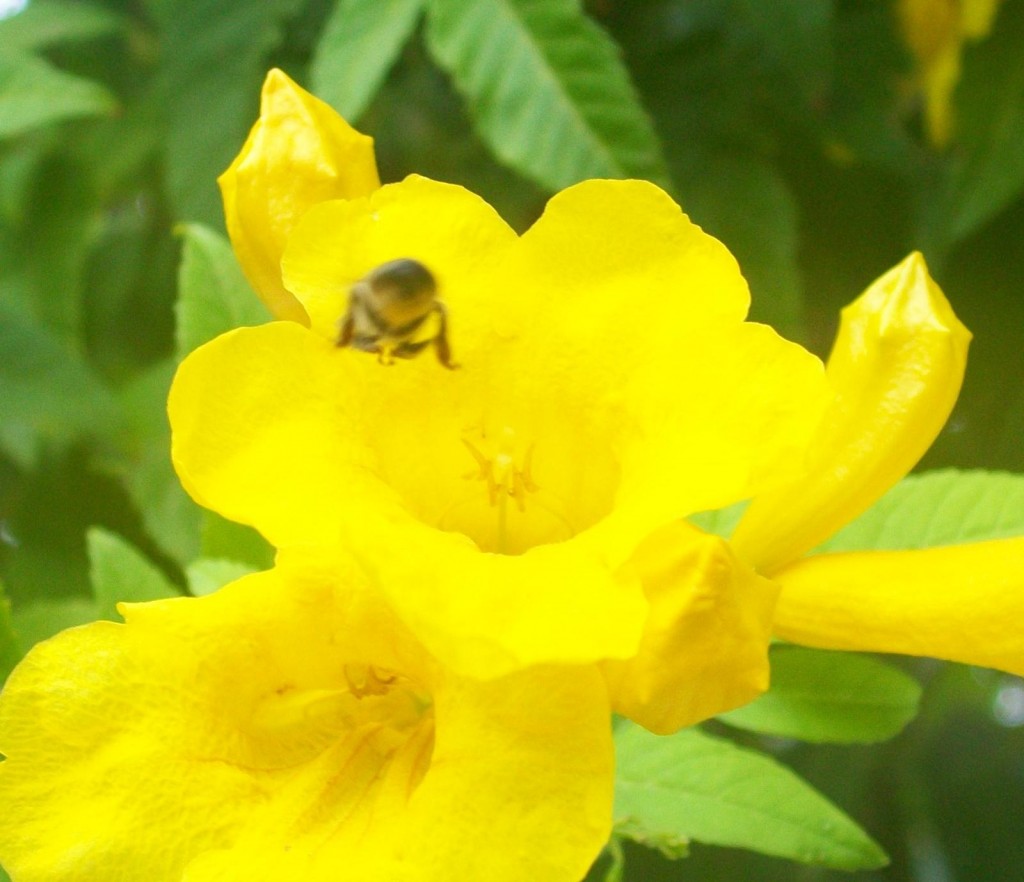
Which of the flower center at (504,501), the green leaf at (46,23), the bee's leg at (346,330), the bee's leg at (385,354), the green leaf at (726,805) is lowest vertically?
the green leaf at (726,805)

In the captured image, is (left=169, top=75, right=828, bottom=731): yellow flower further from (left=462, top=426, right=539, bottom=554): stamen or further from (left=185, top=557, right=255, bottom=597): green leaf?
(left=185, top=557, right=255, bottom=597): green leaf

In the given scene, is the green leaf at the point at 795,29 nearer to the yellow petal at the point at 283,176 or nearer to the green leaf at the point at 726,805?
the yellow petal at the point at 283,176

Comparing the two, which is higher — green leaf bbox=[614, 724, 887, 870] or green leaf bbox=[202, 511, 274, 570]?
green leaf bbox=[202, 511, 274, 570]

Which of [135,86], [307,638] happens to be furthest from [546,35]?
[135,86]

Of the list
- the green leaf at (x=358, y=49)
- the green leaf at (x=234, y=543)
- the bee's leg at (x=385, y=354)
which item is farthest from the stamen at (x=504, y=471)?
the green leaf at (x=358, y=49)

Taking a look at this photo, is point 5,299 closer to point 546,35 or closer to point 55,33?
point 55,33

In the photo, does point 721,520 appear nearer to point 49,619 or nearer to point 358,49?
point 49,619

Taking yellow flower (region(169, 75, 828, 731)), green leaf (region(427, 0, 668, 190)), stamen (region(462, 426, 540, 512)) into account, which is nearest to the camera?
yellow flower (region(169, 75, 828, 731))

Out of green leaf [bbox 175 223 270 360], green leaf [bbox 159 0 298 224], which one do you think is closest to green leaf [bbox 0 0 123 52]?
green leaf [bbox 159 0 298 224]
